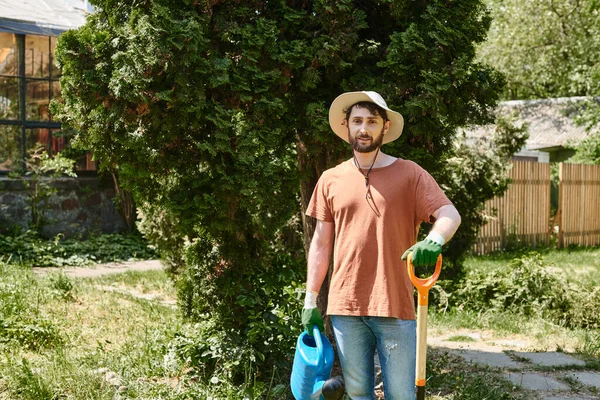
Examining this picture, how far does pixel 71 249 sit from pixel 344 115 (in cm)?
813

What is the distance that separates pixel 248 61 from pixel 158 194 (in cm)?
107

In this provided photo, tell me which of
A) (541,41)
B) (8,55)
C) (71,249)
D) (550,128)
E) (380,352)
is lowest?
(71,249)

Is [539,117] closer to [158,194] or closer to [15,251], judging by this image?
[15,251]

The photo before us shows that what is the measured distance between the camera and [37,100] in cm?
1194

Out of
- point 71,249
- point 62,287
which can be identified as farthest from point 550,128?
point 62,287

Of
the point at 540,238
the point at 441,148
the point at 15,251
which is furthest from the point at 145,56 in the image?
the point at 540,238

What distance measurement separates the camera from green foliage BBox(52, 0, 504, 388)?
4336 millimetres

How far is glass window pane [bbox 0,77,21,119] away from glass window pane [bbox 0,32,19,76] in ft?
0.46

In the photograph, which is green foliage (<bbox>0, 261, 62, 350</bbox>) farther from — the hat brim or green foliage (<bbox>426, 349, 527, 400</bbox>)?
the hat brim

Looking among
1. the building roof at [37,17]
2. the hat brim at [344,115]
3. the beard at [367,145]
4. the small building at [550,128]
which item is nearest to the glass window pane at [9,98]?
the building roof at [37,17]

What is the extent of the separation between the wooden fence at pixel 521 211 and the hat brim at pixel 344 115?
9923 millimetres

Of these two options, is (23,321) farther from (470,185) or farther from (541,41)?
(541,41)

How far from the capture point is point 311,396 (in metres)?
3.43

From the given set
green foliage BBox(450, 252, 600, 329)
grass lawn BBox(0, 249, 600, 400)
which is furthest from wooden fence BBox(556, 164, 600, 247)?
grass lawn BBox(0, 249, 600, 400)
